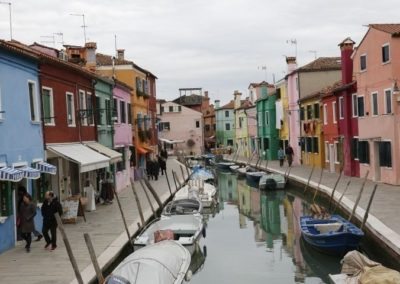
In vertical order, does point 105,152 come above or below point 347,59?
below

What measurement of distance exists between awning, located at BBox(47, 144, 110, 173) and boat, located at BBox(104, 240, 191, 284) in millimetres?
6120

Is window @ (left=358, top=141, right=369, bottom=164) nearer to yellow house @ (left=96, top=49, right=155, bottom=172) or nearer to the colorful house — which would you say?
yellow house @ (left=96, top=49, right=155, bottom=172)

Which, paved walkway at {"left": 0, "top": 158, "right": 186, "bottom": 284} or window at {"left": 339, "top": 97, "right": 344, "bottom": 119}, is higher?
window at {"left": 339, "top": 97, "right": 344, "bottom": 119}

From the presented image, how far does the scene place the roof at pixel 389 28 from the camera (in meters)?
24.7

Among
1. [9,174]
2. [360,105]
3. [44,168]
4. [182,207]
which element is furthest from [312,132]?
[9,174]

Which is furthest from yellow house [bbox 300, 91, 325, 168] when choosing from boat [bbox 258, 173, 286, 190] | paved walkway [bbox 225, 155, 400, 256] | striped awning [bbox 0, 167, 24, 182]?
striped awning [bbox 0, 167, 24, 182]

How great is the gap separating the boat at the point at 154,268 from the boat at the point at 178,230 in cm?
216

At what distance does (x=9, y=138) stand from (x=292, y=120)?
34123 mm

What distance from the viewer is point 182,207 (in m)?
22.2

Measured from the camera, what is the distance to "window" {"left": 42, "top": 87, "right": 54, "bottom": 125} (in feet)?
61.1

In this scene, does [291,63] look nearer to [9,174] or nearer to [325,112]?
[325,112]

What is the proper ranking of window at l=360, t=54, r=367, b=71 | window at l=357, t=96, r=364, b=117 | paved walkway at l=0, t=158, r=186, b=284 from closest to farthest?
paved walkway at l=0, t=158, r=186, b=284 → window at l=360, t=54, r=367, b=71 → window at l=357, t=96, r=364, b=117

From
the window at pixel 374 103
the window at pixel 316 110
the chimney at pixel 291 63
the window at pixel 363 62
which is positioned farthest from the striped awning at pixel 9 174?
the chimney at pixel 291 63

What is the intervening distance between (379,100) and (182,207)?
11.4 metres
